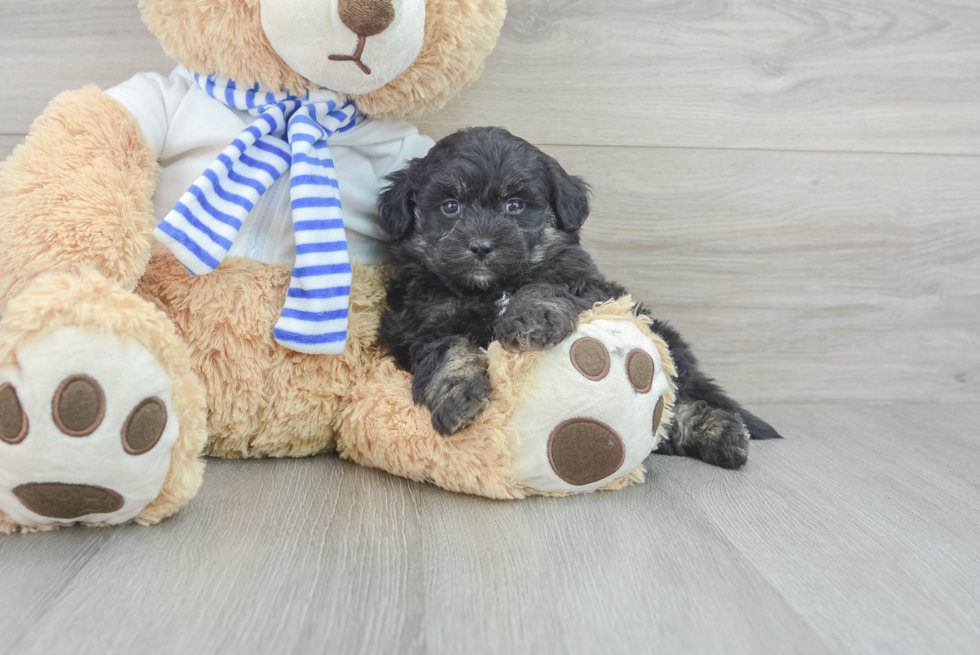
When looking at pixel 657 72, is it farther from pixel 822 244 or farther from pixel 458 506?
pixel 458 506

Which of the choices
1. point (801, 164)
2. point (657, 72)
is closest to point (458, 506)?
point (657, 72)

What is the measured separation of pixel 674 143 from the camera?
2.05m

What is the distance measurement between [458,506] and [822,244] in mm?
1496

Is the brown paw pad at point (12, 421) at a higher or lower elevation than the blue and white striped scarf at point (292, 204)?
lower

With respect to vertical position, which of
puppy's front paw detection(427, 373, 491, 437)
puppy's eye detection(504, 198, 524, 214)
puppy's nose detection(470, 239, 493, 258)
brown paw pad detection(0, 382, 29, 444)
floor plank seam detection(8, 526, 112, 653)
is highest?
puppy's eye detection(504, 198, 524, 214)

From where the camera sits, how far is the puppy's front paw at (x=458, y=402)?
1302 mm

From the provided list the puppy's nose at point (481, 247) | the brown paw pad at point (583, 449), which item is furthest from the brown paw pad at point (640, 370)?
the puppy's nose at point (481, 247)

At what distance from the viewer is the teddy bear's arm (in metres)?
1.27

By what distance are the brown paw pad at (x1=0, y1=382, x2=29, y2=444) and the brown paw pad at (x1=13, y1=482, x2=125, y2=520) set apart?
8 centimetres

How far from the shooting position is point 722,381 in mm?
2229

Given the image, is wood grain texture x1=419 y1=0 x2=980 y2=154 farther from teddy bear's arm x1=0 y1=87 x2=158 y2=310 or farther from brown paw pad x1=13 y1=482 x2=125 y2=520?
brown paw pad x1=13 y1=482 x2=125 y2=520

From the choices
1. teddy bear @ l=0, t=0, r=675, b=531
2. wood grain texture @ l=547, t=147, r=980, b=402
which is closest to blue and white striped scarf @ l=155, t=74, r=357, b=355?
teddy bear @ l=0, t=0, r=675, b=531

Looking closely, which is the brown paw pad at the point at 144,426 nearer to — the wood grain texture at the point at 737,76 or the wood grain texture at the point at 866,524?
the wood grain texture at the point at 866,524

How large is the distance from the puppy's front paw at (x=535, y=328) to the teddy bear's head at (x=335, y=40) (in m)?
0.59
